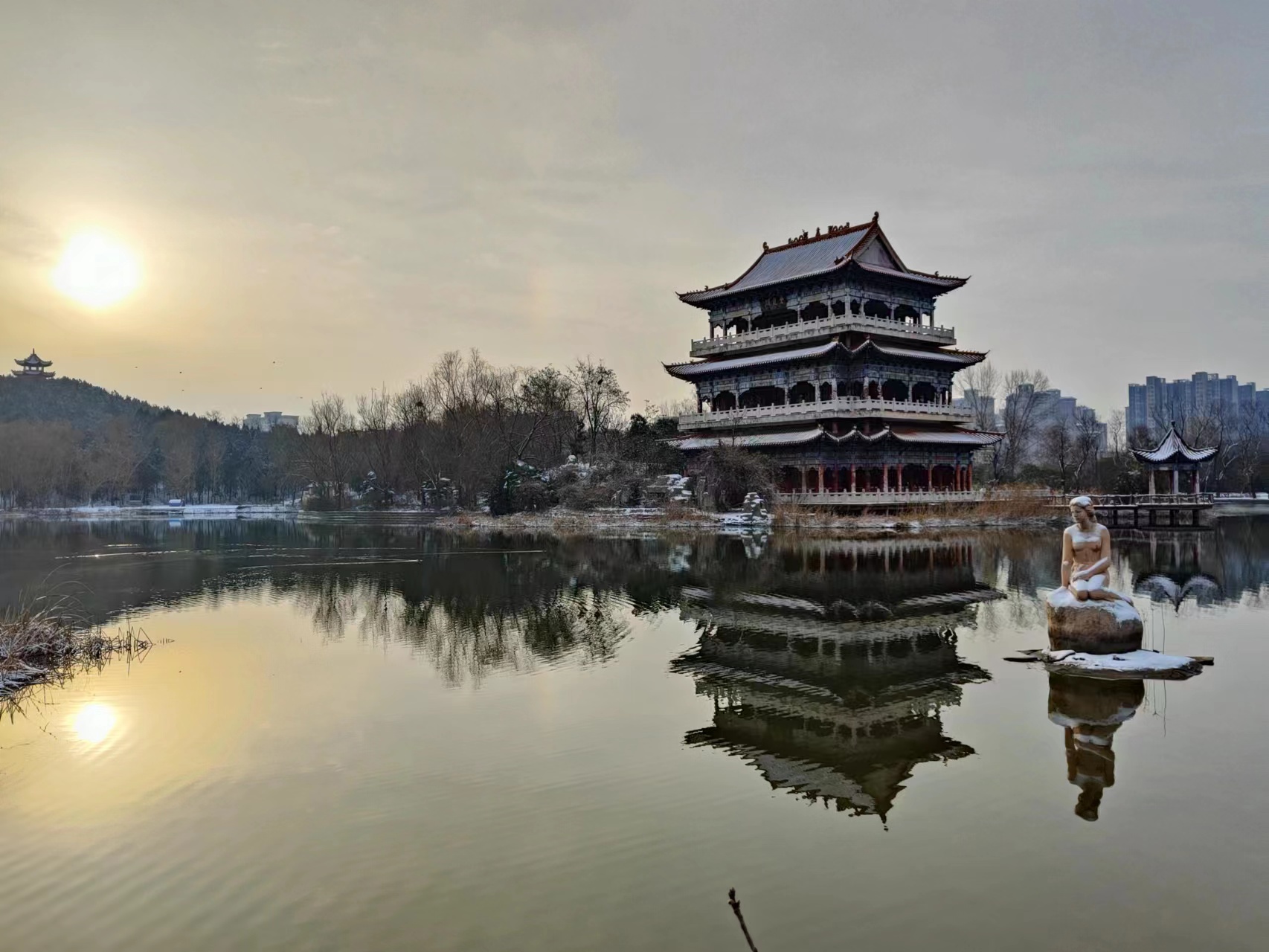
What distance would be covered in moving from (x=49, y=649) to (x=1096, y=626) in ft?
51.9

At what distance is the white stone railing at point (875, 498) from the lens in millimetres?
44812

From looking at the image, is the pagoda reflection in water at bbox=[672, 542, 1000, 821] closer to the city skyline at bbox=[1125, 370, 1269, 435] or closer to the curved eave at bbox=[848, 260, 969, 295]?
the curved eave at bbox=[848, 260, 969, 295]

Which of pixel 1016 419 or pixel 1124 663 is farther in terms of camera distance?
pixel 1016 419

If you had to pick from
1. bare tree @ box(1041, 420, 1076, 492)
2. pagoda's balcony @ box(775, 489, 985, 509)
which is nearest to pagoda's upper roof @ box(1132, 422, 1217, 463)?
pagoda's balcony @ box(775, 489, 985, 509)

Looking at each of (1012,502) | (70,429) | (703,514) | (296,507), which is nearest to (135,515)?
(296,507)

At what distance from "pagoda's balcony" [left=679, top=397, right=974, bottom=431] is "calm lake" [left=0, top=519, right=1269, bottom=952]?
96.4ft

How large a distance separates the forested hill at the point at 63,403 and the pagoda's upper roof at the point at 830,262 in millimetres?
102410

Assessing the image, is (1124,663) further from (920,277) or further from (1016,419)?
(1016,419)

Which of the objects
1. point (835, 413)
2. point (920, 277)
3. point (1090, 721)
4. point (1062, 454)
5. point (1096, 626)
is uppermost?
point (920, 277)

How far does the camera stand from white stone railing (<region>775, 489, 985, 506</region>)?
1764 inches

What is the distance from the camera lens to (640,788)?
322 inches

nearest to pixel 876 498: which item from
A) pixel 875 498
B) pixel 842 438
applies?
pixel 875 498

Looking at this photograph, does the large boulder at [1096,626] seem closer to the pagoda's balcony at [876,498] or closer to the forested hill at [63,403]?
the pagoda's balcony at [876,498]

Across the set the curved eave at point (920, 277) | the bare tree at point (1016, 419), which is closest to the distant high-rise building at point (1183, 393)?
the bare tree at point (1016, 419)
